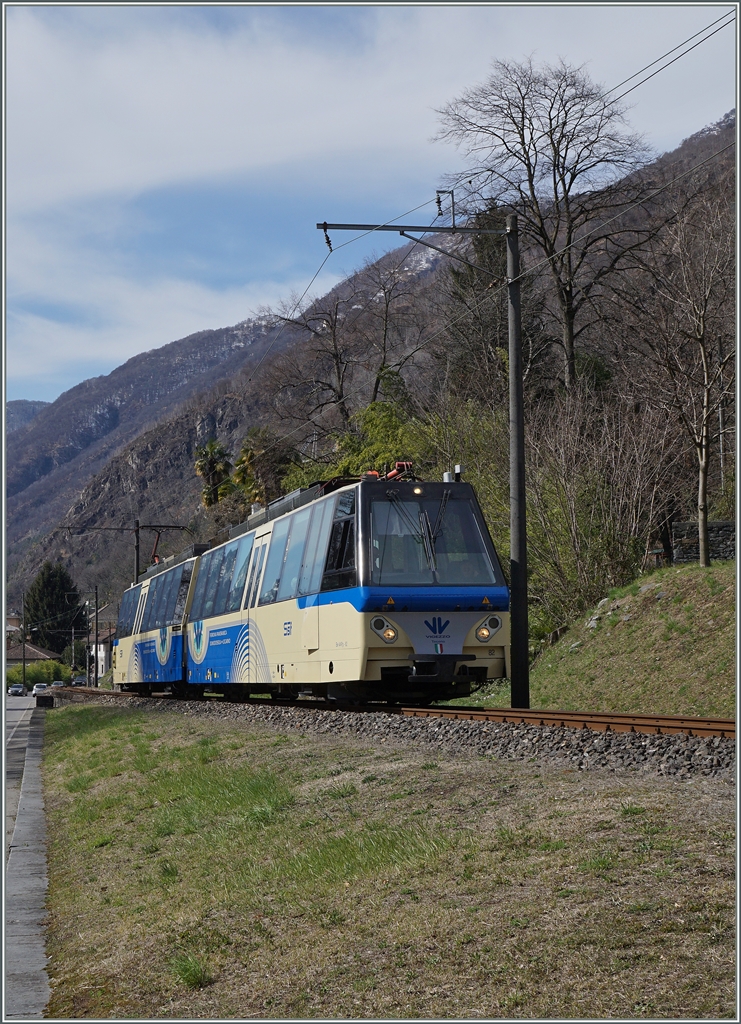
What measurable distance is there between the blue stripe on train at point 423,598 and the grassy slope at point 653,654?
14.7 ft

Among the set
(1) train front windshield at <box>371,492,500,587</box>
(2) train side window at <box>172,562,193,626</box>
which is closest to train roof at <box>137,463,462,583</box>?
(1) train front windshield at <box>371,492,500,587</box>

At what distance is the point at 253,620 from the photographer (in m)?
20.8

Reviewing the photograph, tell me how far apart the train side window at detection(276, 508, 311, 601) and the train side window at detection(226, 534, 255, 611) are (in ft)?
9.78

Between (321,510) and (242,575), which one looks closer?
(321,510)

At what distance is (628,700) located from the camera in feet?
67.2

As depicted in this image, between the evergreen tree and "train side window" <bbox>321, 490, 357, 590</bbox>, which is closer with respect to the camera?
"train side window" <bbox>321, 490, 357, 590</bbox>

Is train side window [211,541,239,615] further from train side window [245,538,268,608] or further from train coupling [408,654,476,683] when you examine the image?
train coupling [408,654,476,683]

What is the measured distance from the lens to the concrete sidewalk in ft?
21.4

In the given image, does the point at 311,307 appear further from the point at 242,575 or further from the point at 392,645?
the point at 392,645

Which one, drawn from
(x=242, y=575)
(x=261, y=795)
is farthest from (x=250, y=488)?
(x=261, y=795)

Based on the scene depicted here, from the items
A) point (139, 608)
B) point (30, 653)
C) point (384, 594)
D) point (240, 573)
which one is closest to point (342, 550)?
point (384, 594)

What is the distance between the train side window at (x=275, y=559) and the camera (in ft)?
63.2

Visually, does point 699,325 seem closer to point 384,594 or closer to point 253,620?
point 253,620

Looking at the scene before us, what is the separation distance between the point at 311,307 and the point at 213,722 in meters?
34.0
